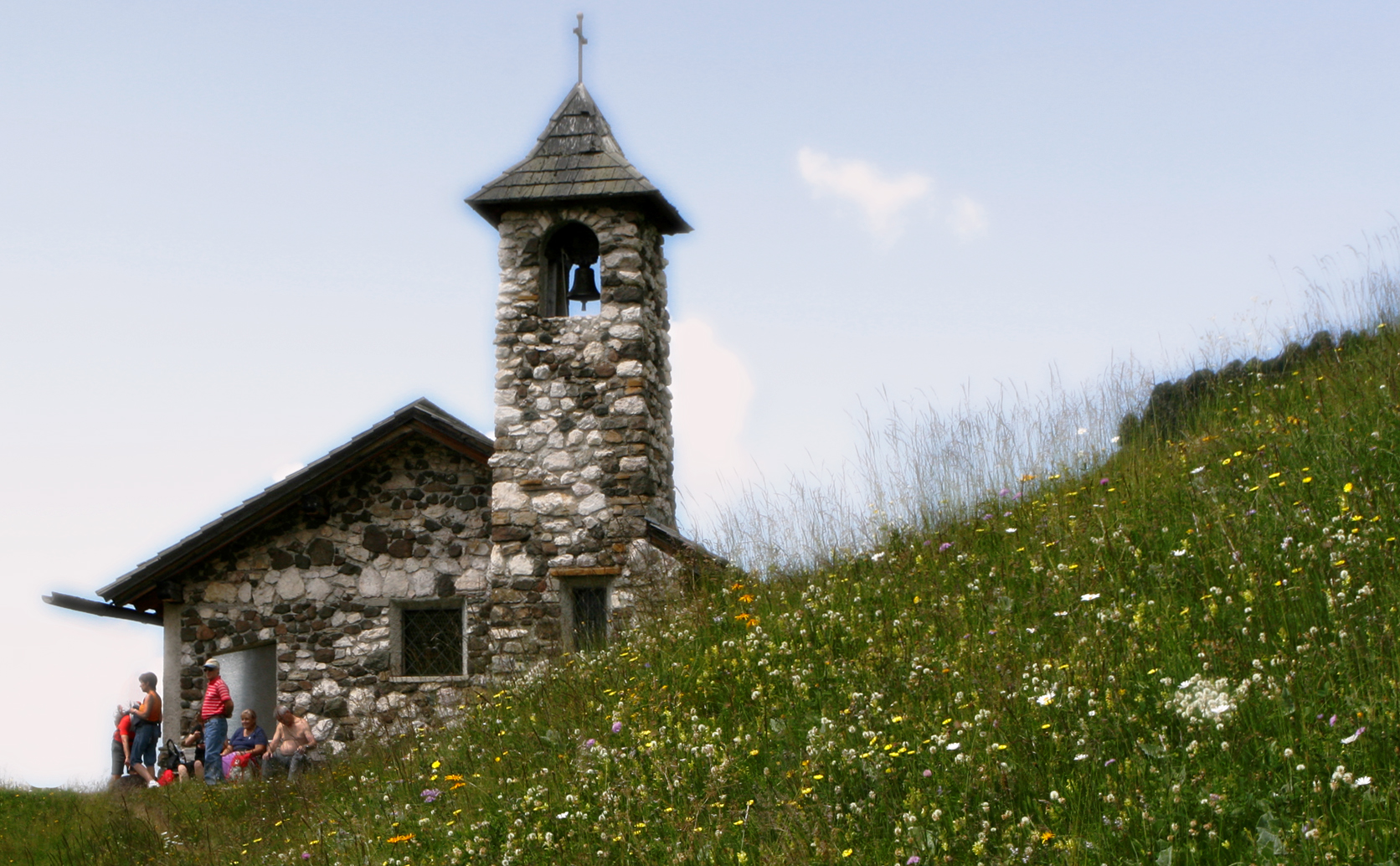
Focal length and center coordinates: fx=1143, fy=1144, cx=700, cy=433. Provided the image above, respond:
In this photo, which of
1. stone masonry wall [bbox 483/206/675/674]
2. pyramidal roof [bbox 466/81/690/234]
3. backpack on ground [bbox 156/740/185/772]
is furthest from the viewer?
backpack on ground [bbox 156/740/185/772]

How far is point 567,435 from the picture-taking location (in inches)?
466

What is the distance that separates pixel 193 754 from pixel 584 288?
7.28 meters

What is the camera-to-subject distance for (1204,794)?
3906 millimetres

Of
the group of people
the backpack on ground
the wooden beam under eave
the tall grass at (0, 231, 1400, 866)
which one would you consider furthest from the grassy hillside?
the wooden beam under eave

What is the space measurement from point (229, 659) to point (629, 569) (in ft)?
29.3

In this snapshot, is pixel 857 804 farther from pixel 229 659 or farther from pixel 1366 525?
pixel 229 659

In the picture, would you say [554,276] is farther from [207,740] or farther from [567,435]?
[207,740]

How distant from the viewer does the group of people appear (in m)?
12.5

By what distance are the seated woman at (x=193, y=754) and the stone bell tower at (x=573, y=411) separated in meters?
3.93

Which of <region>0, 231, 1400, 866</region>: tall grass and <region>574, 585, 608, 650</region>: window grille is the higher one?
<region>574, 585, 608, 650</region>: window grille

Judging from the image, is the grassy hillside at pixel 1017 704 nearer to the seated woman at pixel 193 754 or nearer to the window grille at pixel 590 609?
the window grille at pixel 590 609

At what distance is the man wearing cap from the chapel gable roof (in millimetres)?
1314

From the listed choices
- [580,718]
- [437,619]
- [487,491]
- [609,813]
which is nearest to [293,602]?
[437,619]

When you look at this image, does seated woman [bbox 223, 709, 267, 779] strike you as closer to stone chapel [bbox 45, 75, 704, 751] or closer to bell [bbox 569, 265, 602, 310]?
stone chapel [bbox 45, 75, 704, 751]
